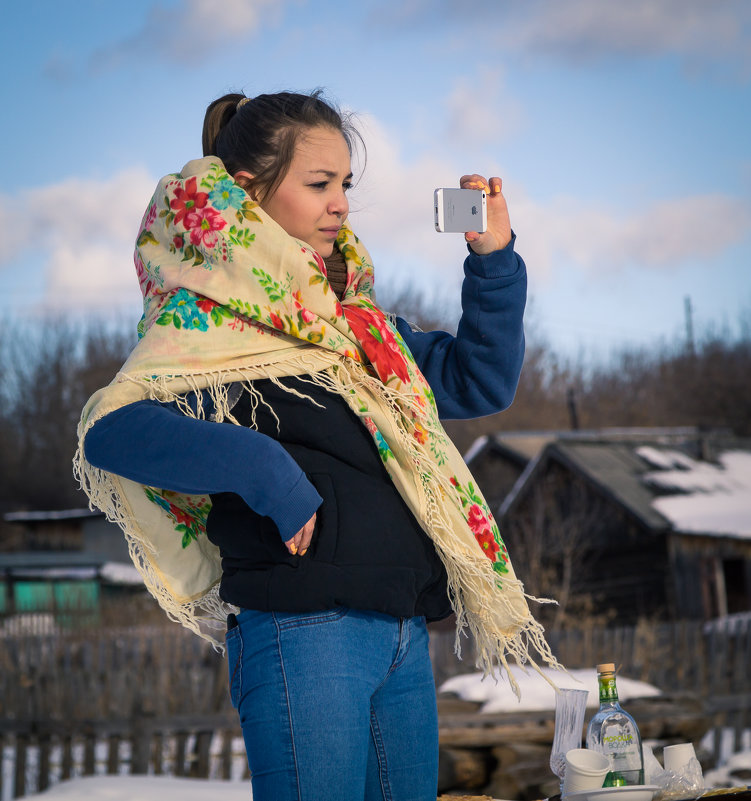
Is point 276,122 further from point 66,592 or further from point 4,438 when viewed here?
point 4,438

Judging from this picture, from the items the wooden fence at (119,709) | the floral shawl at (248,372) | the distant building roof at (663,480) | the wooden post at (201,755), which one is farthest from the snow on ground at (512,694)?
the distant building roof at (663,480)

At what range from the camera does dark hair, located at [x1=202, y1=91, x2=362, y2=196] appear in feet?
5.79

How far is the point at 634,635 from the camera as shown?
11586mm

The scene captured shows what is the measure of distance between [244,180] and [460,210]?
42cm

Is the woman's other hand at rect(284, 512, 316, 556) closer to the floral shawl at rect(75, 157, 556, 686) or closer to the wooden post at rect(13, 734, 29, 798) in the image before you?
the floral shawl at rect(75, 157, 556, 686)

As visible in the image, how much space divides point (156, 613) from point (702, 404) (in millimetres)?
28595

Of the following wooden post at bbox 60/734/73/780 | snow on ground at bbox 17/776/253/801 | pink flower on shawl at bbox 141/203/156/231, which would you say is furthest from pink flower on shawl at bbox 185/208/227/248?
wooden post at bbox 60/734/73/780

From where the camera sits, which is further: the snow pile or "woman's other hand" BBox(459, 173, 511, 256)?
the snow pile

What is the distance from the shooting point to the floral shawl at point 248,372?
1627 mm

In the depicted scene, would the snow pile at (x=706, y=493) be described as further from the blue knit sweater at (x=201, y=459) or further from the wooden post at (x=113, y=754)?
the blue knit sweater at (x=201, y=459)

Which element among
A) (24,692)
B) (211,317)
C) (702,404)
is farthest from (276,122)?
(702,404)

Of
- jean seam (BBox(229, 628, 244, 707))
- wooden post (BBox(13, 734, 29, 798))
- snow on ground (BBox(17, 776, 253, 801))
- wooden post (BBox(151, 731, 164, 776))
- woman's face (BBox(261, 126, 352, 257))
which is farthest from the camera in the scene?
wooden post (BBox(151, 731, 164, 776))

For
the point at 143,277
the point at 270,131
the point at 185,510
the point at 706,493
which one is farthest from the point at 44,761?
the point at 706,493

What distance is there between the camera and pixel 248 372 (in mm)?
1634
